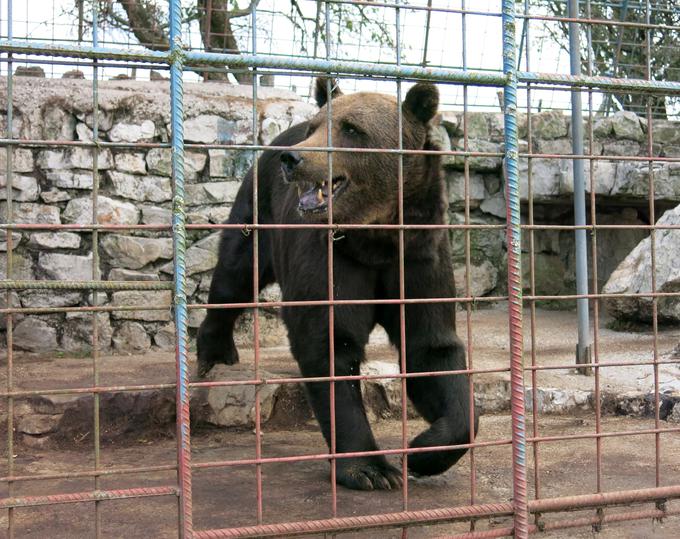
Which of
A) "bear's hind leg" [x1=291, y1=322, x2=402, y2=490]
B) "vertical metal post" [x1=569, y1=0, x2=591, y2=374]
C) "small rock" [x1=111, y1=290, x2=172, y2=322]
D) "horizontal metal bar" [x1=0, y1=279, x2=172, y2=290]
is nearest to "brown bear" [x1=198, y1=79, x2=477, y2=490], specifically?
"bear's hind leg" [x1=291, y1=322, x2=402, y2=490]

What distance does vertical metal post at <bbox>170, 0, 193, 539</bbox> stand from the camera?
2.76 metres

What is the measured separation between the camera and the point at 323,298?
4234 mm

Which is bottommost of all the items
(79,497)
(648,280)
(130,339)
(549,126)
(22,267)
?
(79,497)

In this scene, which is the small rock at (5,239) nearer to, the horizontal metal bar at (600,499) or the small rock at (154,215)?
the small rock at (154,215)

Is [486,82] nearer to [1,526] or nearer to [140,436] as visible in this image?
[1,526]

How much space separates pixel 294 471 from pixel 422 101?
1.99 meters

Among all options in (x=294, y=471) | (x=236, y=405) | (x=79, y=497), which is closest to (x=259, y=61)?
(x=79, y=497)

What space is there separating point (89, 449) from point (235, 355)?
1.50 meters

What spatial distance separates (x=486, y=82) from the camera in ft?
10.4

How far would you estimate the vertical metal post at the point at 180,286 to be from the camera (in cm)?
276

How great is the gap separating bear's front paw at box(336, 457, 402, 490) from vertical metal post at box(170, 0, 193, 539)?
1.18 m

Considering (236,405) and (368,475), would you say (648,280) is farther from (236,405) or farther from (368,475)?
(368,475)

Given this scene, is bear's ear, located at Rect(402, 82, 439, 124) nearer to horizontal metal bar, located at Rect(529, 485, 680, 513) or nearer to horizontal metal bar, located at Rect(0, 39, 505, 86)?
horizontal metal bar, located at Rect(0, 39, 505, 86)

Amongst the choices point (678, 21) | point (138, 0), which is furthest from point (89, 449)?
point (678, 21)
